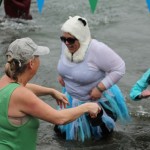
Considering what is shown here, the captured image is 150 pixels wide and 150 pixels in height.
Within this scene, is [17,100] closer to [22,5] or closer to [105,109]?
[105,109]

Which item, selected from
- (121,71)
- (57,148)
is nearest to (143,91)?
(121,71)

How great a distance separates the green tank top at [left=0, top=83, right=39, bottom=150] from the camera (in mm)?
3529

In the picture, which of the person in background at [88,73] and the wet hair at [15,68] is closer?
the wet hair at [15,68]

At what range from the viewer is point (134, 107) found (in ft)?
23.5

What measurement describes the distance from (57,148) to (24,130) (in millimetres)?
2337

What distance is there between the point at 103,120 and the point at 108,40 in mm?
5799

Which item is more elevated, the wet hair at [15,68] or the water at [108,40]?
the wet hair at [15,68]

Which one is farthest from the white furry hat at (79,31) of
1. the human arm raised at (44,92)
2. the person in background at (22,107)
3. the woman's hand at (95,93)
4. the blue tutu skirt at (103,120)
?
the person in background at (22,107)

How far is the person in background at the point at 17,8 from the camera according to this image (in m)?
12.5

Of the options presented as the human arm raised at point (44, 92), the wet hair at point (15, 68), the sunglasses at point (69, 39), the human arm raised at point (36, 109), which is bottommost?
the sunglasses at point (69, 39)

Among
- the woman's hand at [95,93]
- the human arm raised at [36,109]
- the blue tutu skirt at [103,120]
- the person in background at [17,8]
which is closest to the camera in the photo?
the human arm raised at [36,109]

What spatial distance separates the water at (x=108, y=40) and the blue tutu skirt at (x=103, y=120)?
109 mm

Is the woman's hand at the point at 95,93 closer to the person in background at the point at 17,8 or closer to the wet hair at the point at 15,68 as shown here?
the wet hair at the point at 15,68

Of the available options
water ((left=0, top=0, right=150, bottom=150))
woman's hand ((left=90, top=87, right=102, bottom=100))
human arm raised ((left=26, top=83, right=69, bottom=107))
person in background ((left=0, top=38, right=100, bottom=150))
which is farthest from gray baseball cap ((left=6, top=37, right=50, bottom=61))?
water ((left=0, top=0, right=150, bottom=150))
